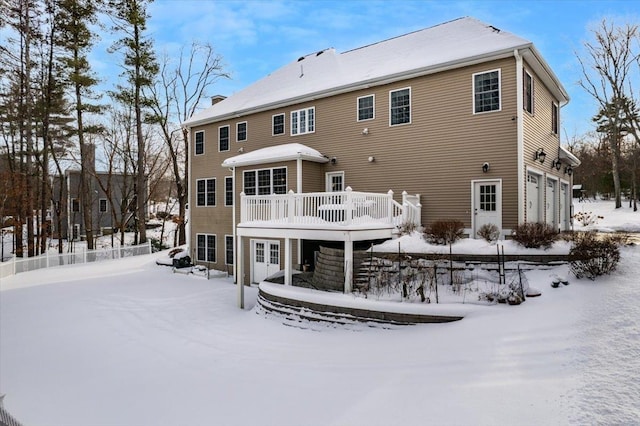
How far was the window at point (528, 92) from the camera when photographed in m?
11.2

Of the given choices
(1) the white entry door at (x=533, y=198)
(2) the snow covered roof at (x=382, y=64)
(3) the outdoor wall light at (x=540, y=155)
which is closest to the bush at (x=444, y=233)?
(1) the white entry door at (x=533, y=198)

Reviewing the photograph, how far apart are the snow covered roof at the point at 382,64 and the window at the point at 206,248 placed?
5.76 metres

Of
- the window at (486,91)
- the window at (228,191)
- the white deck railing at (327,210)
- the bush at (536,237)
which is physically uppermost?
the window at (486,91)

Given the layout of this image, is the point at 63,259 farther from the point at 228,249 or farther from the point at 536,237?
the point at 536,237

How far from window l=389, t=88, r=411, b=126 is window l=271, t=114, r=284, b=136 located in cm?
511

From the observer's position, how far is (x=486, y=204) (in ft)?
36.6

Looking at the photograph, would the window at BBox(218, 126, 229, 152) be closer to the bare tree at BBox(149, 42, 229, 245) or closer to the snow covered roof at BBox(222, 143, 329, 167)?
the snow covered roof at BBox(222, 143, 329, 167)

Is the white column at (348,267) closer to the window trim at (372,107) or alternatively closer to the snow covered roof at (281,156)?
the snow covered roof at (281,156)

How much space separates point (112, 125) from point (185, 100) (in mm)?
6183

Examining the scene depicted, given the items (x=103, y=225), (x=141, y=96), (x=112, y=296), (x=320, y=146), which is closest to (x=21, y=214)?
(x=141, y=96)

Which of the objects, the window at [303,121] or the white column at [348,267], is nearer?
the white column at [348,267]

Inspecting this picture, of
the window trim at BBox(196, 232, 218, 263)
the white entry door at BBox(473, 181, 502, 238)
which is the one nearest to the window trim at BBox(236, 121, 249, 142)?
the window trim at BBox(196, 232, 218, 263)

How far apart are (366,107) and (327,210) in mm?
5134

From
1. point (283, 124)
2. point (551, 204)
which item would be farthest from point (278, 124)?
point (551, 204)
